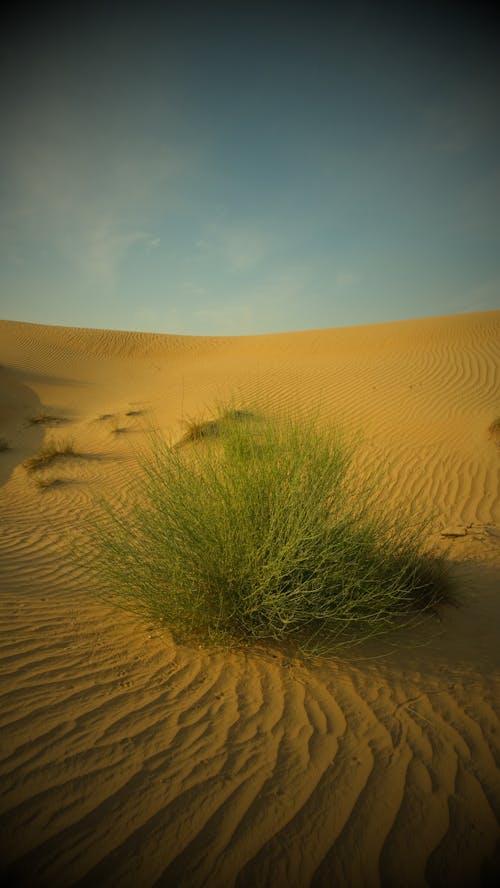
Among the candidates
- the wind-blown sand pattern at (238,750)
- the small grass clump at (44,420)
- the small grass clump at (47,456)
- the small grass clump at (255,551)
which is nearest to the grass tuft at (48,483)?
the small grass clump at (47,456)

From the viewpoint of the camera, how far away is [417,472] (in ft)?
24.0

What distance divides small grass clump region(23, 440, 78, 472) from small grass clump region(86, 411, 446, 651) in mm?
6640

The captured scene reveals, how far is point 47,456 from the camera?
29.3 feet

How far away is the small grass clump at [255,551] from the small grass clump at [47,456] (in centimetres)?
664

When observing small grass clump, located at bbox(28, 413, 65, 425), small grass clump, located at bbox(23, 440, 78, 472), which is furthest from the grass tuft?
small grass clump, located at bbox(28, 413, 65, 425)

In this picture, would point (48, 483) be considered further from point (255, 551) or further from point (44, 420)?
point (255, 551)

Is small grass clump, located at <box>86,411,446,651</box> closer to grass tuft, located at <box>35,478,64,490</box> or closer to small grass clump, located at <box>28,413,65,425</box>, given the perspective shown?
grass tuft, located at <box>35,478,64,490</box>

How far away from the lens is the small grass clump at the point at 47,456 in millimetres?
8695

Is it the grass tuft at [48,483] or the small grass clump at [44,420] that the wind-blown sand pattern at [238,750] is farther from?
the small grass clump at [44,420]

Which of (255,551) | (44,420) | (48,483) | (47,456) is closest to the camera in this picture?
(255,551)

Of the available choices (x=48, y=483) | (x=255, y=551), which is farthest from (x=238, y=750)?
(x=48, y=483)

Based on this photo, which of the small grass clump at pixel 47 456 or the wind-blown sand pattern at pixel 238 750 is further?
the small grass clump at pixel 47 456

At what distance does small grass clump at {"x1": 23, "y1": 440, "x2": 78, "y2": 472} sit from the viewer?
28.5ft

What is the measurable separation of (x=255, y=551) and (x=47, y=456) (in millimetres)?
7977
